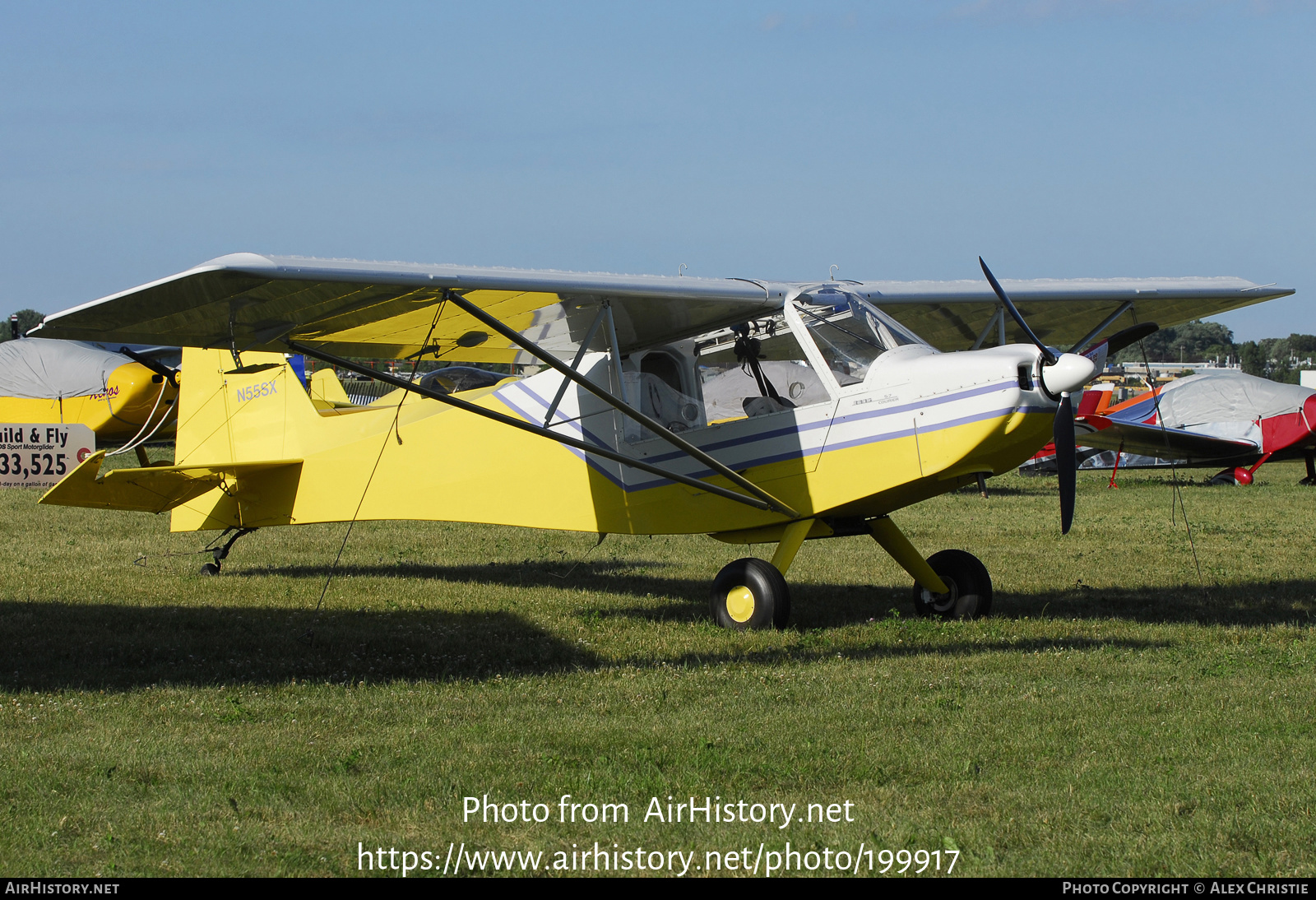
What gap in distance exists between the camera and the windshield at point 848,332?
25.9ft

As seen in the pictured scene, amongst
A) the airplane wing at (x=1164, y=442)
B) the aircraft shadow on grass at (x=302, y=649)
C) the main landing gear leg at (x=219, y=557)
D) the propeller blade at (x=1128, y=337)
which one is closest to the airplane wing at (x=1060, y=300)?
the propeller blade at (x=1128, y=337)

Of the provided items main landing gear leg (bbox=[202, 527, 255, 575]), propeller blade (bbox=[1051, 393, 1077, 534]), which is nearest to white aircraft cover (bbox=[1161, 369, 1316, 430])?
propeller blade (bbox=[1051, 393, 1077, 534])

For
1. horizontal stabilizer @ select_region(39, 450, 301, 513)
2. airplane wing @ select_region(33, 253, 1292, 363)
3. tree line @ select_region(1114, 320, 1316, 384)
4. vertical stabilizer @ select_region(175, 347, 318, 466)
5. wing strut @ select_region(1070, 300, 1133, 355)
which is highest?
airplane wing @ select_region(33, 253, 1292, 363)

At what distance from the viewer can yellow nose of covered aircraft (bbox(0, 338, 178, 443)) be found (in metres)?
21.9

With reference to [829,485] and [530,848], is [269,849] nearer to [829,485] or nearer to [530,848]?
[530,848]

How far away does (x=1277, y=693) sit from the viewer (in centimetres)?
595

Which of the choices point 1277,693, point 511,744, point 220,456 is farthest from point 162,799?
point 220,456

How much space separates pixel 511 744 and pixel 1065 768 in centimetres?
241

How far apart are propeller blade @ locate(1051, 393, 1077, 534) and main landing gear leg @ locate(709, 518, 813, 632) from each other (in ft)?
5.87

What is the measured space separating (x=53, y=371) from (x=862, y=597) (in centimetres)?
1903

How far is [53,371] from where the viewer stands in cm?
2227

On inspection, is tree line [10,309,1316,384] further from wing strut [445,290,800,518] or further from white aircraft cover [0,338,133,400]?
wing strut [445,290,800,518]

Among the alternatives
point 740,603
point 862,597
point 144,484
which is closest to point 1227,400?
point 862,597

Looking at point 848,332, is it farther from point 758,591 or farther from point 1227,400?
point 1227,400
